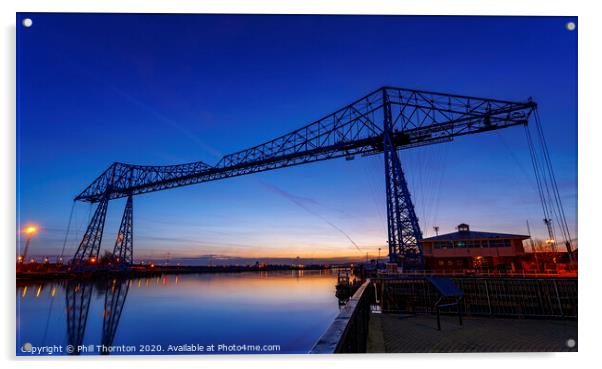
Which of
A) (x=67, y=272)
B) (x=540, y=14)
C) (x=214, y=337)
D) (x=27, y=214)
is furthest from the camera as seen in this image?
(x=67, y=272)

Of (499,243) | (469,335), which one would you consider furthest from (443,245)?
(469,335)

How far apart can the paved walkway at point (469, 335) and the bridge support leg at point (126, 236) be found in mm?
39451

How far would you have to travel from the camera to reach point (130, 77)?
9625mm

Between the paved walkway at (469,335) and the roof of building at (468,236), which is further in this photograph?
the roof of building at (468,236)

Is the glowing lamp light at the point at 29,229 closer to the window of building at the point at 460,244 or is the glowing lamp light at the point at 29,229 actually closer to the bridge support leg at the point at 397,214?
the bridge support leg at the point at 397,214

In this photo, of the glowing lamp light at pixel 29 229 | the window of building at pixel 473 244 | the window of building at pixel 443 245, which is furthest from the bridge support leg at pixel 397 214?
the glowing lamp light at pixel 29 229

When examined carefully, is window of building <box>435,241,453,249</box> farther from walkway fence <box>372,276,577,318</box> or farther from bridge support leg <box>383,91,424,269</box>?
walkway fence <box>372,276,577,318</box>

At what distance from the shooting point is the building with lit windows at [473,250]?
17328 mm

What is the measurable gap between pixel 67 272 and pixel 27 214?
36958mm

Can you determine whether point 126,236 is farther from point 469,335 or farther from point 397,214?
point 469,335

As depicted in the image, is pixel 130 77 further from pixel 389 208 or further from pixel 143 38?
pixel 389 208

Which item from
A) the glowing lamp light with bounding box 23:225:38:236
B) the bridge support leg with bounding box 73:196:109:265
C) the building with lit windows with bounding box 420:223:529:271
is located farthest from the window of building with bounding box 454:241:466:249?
the bridge support leg with bounding box 73:196:109:265

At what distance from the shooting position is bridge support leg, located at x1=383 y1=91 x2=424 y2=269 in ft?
59.6
